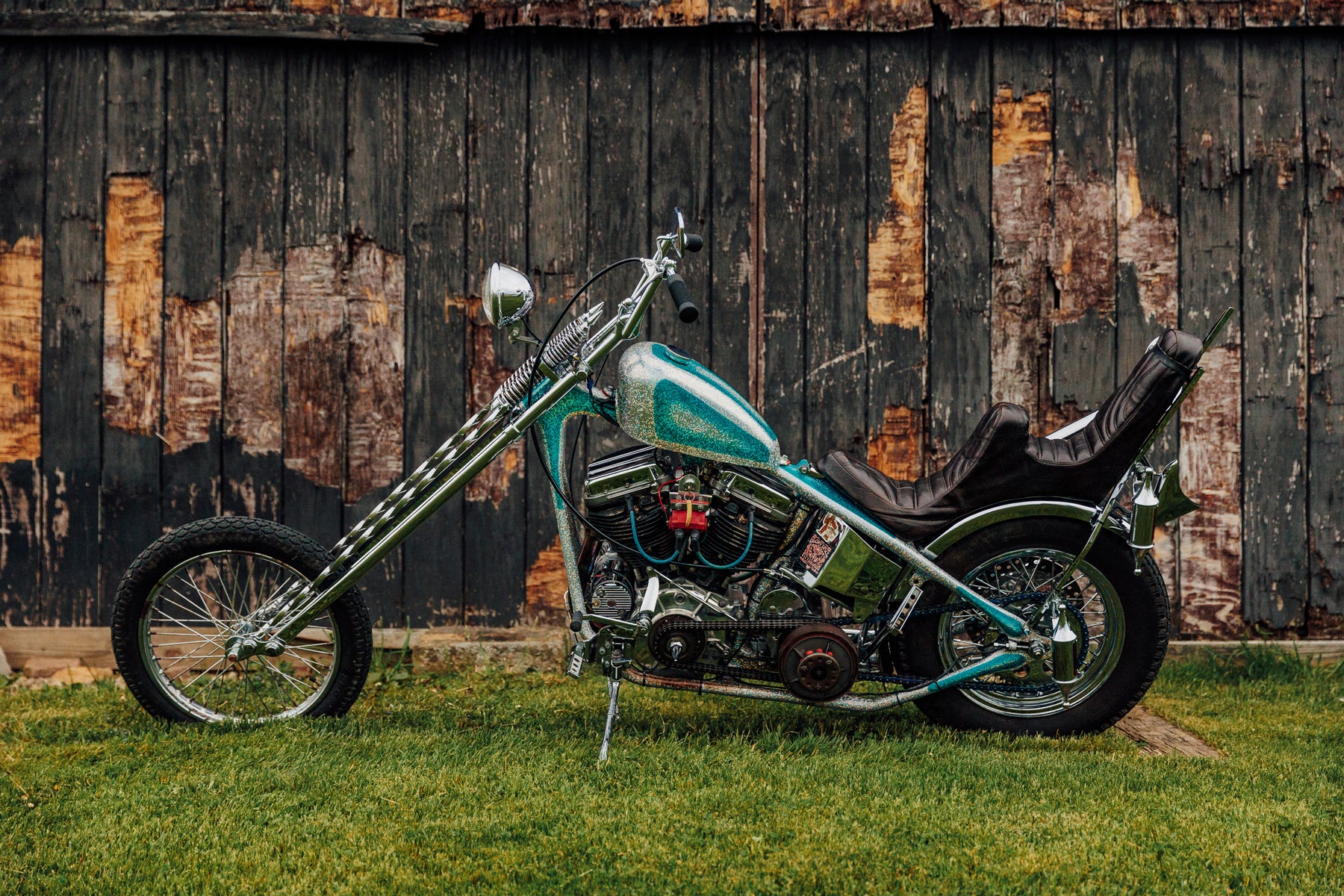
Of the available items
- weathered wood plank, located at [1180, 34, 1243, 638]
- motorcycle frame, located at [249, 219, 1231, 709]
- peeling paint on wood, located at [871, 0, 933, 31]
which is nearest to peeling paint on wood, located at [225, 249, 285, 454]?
motorcycle frame, located at [249, 219, 1231, 709]

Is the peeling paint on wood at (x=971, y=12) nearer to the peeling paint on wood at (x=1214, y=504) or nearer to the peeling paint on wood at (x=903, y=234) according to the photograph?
the peeling paint on wood at (x=903, y=234)

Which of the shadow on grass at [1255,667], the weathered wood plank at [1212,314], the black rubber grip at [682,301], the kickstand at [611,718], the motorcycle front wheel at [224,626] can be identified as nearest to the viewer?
the black rubber grip at [682,301]

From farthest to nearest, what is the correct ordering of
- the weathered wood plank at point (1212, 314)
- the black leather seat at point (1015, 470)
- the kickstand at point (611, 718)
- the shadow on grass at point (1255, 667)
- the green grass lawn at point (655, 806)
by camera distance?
the weathered wood plank at point (1212, 314), the shadow on grass at point (1255, 667), the black leather seat at point (1015, 470), the kickstand at point (611, 718), the green grass lawn at point (655, 806)

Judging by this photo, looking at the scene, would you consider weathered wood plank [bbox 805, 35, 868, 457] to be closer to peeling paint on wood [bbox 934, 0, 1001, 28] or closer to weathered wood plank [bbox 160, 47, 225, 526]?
peeling paint on wood [bbox 934, 0, 1001, 28]

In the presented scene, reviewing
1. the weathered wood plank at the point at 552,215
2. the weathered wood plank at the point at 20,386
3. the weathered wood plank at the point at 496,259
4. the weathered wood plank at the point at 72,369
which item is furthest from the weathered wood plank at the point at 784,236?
the weathered wood plank at the point at 20,386

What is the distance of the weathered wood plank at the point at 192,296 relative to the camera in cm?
407

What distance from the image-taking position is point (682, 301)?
271cm

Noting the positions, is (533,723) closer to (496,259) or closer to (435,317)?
(435,317)

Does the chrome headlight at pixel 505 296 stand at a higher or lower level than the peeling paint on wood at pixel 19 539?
higher

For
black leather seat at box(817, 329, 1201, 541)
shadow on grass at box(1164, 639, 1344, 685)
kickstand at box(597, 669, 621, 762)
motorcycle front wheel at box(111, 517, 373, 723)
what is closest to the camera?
kickstand at box(597, 669, 621, 762)

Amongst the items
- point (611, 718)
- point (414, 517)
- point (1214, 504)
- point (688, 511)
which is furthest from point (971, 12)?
point (611, 718)

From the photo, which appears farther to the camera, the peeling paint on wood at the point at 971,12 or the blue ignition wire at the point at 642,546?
the peeling paint on wood at the point at 971,12

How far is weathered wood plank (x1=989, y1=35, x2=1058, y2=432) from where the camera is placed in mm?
4059

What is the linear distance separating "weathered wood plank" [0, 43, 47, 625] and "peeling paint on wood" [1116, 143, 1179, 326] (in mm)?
4085
